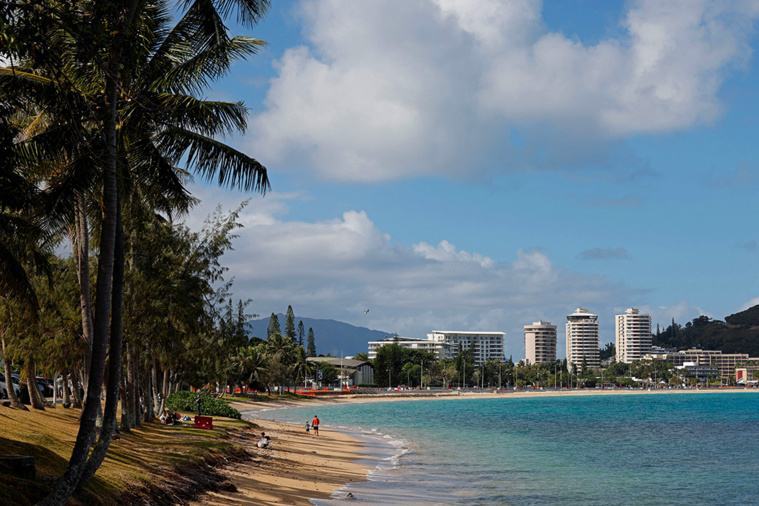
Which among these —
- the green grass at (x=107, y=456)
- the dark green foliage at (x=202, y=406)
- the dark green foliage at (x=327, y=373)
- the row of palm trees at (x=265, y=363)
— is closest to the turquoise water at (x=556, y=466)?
the green grass at (x=107, y=456)

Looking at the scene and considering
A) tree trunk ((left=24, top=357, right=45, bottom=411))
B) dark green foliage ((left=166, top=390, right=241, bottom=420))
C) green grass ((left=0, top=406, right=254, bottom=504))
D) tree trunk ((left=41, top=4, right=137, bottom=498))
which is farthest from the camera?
dark green foliage ((left=166, top=390, right=241, bottom=420))

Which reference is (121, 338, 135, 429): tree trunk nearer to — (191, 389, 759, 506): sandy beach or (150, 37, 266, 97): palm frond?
(191, 389, 759, 506): sandy beach

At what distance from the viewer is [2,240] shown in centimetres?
1683

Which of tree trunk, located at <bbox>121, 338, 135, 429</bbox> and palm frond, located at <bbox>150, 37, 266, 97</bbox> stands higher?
palm frond, located at <bbox>150, 37, 266, 97</bbox>

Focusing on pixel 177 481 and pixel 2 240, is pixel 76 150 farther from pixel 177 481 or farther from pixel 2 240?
pixel 177 481

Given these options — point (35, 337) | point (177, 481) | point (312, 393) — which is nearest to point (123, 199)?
point (177, 481)

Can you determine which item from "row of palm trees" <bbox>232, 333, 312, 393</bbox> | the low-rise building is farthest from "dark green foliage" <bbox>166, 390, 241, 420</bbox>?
the low-rise building

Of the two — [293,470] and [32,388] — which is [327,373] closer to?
[32,388]

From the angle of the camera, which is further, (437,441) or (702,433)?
(702,433)

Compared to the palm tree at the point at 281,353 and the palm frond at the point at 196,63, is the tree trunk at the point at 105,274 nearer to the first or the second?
the palm frond at the point at 196,63

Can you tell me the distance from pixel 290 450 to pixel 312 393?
335 feet

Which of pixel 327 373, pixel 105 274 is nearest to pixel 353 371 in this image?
pixel 327 373

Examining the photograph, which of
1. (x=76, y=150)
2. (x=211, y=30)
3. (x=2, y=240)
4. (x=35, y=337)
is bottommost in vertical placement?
(x=35, y=337)

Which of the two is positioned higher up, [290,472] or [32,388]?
[32,388]
